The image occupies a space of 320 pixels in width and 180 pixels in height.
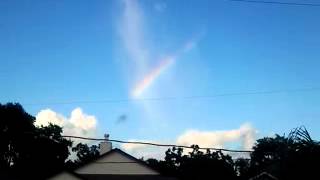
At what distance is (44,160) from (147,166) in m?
50.3

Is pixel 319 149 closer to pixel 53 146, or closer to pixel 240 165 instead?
pixel 53 146

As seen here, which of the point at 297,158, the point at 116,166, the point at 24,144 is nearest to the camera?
the point at 297,158

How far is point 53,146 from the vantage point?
90938 millimetres

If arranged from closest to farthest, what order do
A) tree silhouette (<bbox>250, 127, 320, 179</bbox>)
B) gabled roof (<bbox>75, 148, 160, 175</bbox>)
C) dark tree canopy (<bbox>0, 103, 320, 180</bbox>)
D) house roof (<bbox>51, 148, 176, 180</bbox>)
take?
tree silhouette (<bbox>250, 127, 320, 179</bbox>)
house roof (<bbox>51, 148, 176, 180</bbox>)
gabled roof (<bbox>75, 148, 160, 175</bbox>)
dark tree canopy (<bbox>0, 103, 320, 180</bbox>)

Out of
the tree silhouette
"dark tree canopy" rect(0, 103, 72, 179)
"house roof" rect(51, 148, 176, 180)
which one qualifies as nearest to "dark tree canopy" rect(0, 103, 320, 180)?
"dark tree canopy" rect(0, 103, 72, 179)

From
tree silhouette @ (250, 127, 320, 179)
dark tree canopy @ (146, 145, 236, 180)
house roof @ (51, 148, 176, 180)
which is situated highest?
dark tree canopy @ (146, 145, 236, 180)

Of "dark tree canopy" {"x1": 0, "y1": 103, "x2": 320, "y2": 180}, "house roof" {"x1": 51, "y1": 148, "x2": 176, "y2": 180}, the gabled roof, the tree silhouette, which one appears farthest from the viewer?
"dark tree canopy" {"x1": 0, "y1": 103, "x2": 320, "y2": 180}

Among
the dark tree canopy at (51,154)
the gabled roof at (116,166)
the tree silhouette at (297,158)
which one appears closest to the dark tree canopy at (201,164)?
the dark tree canopy at (51,154)

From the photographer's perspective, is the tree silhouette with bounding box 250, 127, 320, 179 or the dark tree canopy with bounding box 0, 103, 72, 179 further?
the dark tree canopy with bounding box 0, 103, 72, 179

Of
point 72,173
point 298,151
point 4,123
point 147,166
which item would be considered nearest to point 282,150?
point 298,151

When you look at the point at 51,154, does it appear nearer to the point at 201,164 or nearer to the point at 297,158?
the point at 201,164

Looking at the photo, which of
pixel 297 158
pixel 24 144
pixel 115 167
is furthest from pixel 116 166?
pixel 24 144

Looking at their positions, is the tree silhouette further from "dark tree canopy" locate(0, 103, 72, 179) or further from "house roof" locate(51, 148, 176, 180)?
"dark tree canopy" locate(0, 103, 72, 179)

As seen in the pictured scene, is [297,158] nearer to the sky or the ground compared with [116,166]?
nearer to the ground
